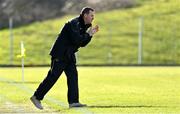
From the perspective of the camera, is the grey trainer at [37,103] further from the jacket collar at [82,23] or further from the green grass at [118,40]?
the green grass at [118,40]

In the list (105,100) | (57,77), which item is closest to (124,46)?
(105,100)

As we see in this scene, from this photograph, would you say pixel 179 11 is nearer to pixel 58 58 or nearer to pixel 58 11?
pixel 58 11

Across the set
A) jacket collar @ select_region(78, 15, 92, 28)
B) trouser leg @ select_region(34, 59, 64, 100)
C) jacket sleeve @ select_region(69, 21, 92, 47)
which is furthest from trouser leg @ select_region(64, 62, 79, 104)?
jacket collar @ select_region(78, 15, 92, 28)

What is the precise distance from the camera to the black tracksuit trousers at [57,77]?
14211 millimetres

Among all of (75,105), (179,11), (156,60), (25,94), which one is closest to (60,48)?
(75,105)

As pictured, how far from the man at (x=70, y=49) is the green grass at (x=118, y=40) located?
33.5 metres

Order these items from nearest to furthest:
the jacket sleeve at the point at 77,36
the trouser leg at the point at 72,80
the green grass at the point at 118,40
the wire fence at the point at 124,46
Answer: the jacket sleeve at the point at 77,36
the trouser leg at the point at 72,80
the wire fence at the point at 124,46
the green grass at the point at 118,40

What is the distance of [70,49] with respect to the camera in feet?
46.3

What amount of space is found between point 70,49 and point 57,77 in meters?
0.64

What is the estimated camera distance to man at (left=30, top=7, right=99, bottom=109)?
45.7 feet

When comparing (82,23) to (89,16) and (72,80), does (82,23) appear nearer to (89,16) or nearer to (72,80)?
(89,16)

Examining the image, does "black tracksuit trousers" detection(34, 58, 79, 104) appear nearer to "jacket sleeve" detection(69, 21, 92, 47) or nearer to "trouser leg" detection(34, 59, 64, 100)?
"trouser leg" detection(34, 59, 64, 100)

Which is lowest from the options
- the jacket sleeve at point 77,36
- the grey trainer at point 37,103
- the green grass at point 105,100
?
the green grass at point 105,100

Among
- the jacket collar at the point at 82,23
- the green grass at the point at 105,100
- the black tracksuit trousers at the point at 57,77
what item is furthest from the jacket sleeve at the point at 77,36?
the green grass at the point at 105,100
